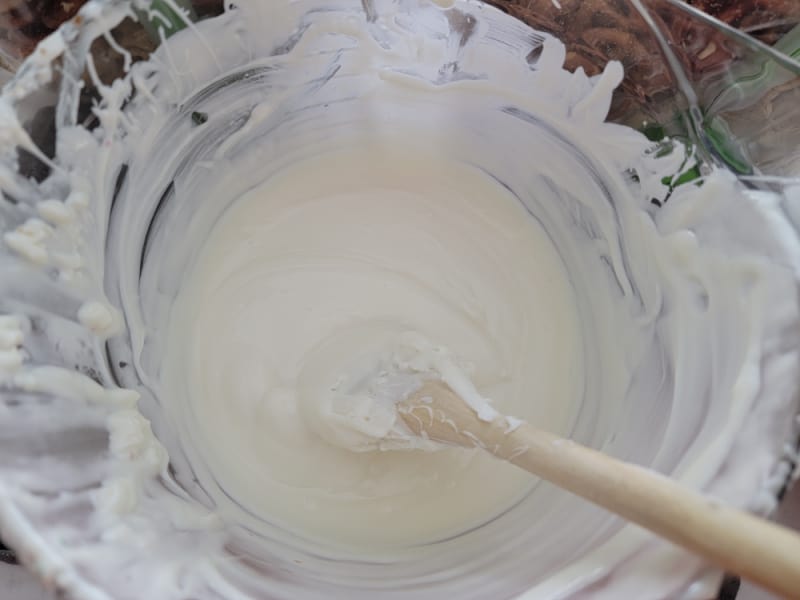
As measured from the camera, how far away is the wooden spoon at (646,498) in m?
0.43

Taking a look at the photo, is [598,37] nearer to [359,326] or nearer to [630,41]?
[630,41]

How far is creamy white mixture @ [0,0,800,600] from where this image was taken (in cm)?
59

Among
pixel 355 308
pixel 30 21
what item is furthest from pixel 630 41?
pixel 30 21

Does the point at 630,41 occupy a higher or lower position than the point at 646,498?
higher

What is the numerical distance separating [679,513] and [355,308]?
0.47 metres

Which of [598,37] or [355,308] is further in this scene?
[355,308]

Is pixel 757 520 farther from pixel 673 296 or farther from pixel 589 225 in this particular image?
pixel 589 225

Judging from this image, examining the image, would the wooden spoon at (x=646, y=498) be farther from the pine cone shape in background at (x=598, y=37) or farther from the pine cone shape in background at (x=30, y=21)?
the pine cone shape in background at (x=30, y=21)

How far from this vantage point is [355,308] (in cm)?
85

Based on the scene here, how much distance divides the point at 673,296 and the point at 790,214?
15cm

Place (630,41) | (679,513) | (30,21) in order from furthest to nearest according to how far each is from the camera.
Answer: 1. (30,21)
2. (630,41)
3. (679,513)

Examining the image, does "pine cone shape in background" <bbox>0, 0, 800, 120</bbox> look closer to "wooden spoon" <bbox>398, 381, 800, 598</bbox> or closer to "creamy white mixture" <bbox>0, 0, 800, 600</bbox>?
"creamy white mixture" <bbox>0, 0, 800, 600</bbox>

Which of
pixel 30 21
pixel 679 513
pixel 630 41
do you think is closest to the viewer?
pixel 679 513

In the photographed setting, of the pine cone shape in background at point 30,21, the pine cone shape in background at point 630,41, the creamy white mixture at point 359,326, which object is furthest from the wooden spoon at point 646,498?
the pine cone shape in background at point 30,21
